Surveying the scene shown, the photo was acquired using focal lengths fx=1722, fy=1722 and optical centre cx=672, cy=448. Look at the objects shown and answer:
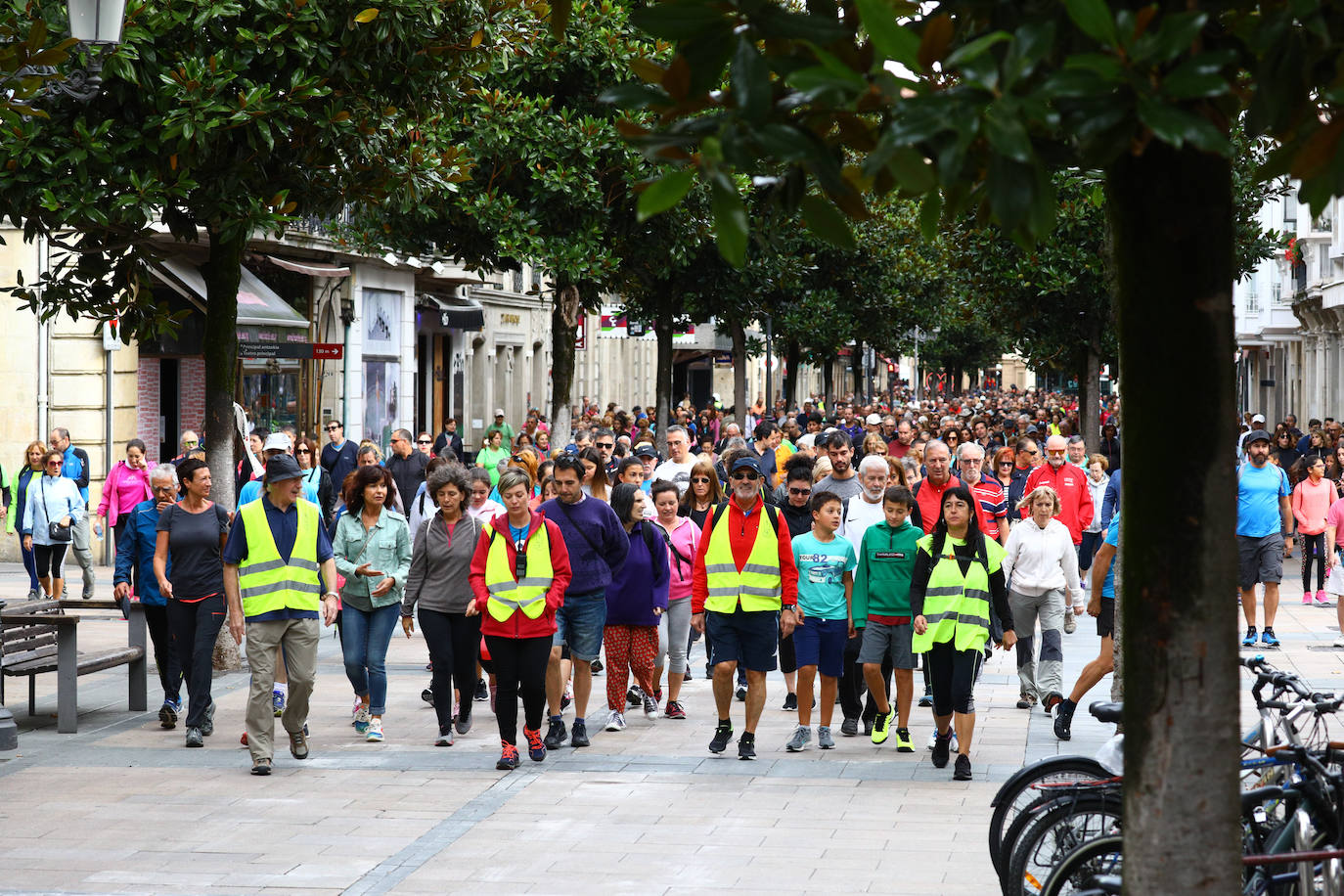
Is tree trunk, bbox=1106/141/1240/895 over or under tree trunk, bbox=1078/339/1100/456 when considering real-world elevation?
under

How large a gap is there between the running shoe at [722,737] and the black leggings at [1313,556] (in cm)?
1029

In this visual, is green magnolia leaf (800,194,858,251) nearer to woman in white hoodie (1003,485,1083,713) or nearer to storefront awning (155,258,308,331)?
woman in white hoodie (1003,485,1083,713)

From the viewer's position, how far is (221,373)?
1372cm

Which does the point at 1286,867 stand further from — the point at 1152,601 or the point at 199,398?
the point at 199,398

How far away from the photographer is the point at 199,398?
25.8 meters

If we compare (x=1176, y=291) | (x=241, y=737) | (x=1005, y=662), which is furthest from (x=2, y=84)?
(x=1005, y=662)

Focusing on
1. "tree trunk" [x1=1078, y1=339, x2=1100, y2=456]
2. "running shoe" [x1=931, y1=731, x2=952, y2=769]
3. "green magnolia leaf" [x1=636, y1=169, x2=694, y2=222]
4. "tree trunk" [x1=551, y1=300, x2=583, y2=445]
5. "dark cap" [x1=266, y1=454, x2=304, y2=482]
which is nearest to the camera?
"green magnolia leaf" [x1=636, y1=169, x2=694, y2=222]

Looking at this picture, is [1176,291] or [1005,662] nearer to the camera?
[1176,291]

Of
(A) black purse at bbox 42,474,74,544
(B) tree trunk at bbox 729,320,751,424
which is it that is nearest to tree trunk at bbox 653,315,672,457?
(B) tree trunk at bbox 729,320,751,424

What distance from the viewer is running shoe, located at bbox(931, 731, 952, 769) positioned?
9812 millimetres

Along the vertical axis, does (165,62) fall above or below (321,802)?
above

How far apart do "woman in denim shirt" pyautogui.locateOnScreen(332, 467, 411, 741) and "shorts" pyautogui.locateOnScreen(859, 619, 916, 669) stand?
114 inches

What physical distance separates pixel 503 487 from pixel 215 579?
7.19 feet

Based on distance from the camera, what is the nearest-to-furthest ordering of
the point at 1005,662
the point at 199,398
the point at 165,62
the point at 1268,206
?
the point at 165,62 → the point at 1005,662 → the point at 199,398 → the point at 1268,206
